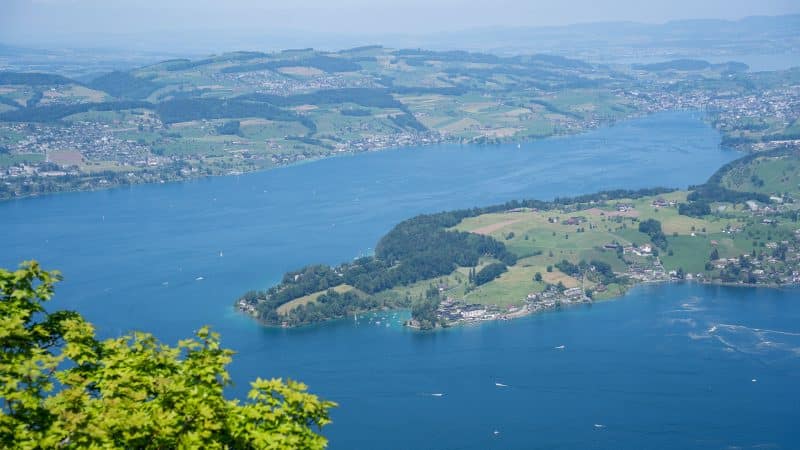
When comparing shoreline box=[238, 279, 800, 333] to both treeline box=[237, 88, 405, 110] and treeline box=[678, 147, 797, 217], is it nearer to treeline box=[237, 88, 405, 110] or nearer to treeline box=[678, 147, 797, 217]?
treeline box=[678, 147, 797, 217]

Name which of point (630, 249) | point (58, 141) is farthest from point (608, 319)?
point (58, 141)

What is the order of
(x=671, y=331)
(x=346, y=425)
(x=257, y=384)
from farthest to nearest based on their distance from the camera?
(x=671, y=331) → (x=346, y=425) → (x=257, y=384)

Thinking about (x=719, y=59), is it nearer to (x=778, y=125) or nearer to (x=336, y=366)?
(x=778, y=125)

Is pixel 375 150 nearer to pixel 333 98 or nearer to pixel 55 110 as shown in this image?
pixel 333 98

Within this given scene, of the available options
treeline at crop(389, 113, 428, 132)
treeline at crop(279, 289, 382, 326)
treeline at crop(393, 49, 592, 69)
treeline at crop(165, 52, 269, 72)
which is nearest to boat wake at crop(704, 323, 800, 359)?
treeline at crop(279, 289, 382, 326)

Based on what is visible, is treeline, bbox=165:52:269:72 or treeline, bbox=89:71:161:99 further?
treeline, bbox=165:52:269:72

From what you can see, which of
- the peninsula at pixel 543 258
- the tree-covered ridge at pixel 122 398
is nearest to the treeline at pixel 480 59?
the peninsula at pixel 543 258
